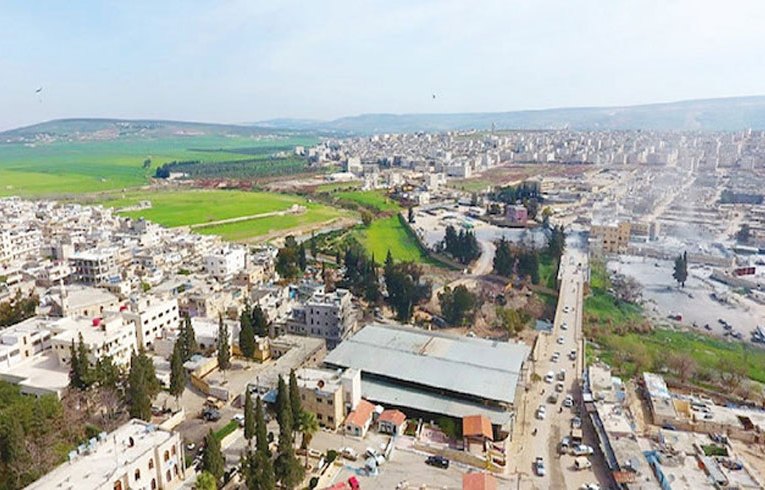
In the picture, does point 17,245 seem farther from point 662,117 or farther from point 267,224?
point 662,117

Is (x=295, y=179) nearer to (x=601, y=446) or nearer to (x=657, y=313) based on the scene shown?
(x=657, y=313)

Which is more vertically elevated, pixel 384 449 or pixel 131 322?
pixel 131 322

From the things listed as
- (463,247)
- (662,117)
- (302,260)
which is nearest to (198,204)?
(302,260)

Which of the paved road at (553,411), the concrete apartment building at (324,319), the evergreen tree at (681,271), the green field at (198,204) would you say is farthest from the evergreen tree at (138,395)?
the green field at (198,204)

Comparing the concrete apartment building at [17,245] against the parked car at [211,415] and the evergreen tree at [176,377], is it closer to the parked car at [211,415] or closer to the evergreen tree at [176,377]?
the evergreen tree at [176,377]

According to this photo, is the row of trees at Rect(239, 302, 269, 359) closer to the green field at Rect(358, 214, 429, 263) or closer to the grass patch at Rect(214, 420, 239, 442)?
the grass patch at Rect(214, 420, 239, 442)

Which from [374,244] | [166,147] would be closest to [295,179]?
[374,244]
